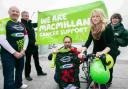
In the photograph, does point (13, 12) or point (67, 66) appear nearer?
point (13, 12)

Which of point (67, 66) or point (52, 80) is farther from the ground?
point (67, 66)

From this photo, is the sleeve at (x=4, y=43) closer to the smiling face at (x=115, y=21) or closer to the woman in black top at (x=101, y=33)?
the woman in black top at (x=101, y=33)

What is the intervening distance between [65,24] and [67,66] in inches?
36.8

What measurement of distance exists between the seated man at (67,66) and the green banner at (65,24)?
56 cm

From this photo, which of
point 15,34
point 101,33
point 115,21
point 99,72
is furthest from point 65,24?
point 99,72

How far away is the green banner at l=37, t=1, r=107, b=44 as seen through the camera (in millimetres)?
4391

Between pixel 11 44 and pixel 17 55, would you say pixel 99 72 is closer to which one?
pixel 17 55

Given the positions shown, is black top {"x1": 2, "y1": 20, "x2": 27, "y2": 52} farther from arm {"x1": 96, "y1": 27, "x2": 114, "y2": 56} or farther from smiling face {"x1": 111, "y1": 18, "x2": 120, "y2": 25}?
smiling face {"x1": 111, "y1": 18, "x2": 120, "y2": 25}

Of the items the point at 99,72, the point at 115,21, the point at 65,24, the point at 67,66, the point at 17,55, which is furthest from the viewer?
the point at 65,24

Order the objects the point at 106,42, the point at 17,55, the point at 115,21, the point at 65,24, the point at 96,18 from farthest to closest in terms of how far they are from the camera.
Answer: the point at 65,24, the point at 115,21, the point at 17,55, the point at 106,42, the point at 96,18

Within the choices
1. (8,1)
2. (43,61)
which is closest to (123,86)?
(43,61)

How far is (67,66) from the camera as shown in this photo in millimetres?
3854

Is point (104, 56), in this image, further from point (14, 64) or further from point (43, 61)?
point (43, 61)

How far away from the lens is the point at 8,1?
722 centimetres
